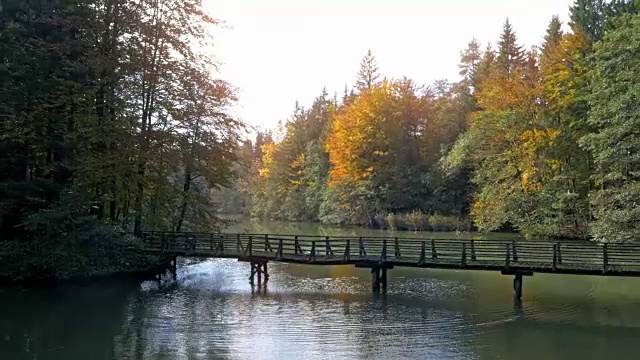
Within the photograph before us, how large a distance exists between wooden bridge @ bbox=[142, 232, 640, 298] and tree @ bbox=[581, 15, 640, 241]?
437 cm

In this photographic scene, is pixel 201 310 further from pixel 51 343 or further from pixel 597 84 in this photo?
pixel 597 84

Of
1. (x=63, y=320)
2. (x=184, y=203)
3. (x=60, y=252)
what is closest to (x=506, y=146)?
(x=184, y=203)

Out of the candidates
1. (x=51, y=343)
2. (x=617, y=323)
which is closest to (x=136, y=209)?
(x=51, y=343)

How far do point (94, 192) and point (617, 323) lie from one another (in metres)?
19.7

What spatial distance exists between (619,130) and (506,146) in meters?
13.2

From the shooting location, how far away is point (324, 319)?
16.0 meters

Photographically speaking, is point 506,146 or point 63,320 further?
point 506,146

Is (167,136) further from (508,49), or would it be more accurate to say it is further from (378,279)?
(508,49)

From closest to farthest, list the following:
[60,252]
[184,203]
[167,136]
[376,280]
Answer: [60,252] < [376,280] < [167,136] < [184,203]

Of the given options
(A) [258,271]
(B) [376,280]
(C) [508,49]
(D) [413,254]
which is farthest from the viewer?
(C) [508,49]

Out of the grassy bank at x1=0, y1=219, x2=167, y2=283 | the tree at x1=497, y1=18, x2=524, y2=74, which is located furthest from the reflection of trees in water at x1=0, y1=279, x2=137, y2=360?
the tree at x1=497, y1=18, x2=524, y2=74

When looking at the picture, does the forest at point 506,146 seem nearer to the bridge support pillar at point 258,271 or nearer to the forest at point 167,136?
the forest at point 167,136

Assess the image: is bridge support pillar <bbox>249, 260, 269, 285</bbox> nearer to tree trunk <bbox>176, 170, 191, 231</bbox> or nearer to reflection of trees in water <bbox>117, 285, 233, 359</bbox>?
reflection of trees in water <bbox>117, 285, 233, 359</bbox>

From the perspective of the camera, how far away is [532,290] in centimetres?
2111
